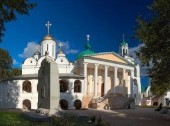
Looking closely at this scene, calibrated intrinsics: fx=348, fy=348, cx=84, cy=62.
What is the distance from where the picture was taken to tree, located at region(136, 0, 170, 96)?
26609mm

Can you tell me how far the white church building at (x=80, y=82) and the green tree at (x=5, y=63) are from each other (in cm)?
397

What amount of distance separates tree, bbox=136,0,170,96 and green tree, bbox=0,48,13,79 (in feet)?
134

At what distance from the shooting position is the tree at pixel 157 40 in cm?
2661

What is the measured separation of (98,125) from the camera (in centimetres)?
2041

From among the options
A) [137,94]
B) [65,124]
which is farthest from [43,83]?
[137,94]

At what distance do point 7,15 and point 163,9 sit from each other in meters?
11.9

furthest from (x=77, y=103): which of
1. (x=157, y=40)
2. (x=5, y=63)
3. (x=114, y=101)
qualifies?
(x=157, y=40)

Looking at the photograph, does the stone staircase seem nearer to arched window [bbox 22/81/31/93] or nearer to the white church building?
the white church building

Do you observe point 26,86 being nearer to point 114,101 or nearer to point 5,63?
point 5,63

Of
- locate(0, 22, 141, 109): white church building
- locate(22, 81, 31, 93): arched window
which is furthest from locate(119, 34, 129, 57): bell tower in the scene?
locate(22, 81, 31, 93): arched window

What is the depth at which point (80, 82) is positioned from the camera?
61.4 m

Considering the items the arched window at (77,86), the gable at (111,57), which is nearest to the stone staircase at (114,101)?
the arched window at (77,86)

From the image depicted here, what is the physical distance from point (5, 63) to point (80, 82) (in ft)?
55.1

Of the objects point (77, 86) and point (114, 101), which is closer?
point (114, 101)
